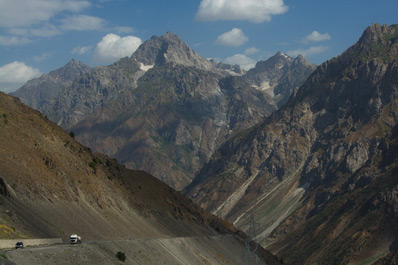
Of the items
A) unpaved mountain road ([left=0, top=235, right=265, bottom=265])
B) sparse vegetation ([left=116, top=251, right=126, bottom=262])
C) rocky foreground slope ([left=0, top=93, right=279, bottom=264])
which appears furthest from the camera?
rocky foreground slope ([left=0, top=93, right=279, bottom=264])

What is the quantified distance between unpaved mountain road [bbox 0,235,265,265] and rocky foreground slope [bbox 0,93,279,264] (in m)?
0.51

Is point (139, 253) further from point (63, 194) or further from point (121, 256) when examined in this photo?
point (63, 194)

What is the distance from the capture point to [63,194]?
11588cm

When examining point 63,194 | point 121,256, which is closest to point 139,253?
point 121,256

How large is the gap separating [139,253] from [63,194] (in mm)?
25481

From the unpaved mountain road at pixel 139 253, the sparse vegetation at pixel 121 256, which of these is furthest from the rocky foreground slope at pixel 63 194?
the sparse vegetation at pixel 121 256

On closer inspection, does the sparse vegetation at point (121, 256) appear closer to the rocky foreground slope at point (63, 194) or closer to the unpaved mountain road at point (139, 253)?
the unpaved mountain road at point (139, 253)

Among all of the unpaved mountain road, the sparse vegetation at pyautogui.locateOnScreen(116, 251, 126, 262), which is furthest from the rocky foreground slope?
the sparse vegetation at pyautogui.locateOnScreen(116, 251, 126, 262)

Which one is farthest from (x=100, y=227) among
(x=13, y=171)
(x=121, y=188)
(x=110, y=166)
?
(x=110, y=166)

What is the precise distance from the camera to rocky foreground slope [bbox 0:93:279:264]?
289 ft

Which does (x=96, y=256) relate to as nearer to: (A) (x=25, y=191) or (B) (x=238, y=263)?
(A) (x=25, y=191)

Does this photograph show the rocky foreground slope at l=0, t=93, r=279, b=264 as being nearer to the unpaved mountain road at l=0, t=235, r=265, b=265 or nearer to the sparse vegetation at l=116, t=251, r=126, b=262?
the unpaved mountain road at l=0, t=235, r=265, b=265

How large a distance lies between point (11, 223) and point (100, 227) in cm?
3538

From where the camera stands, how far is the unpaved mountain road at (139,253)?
62.1 m
